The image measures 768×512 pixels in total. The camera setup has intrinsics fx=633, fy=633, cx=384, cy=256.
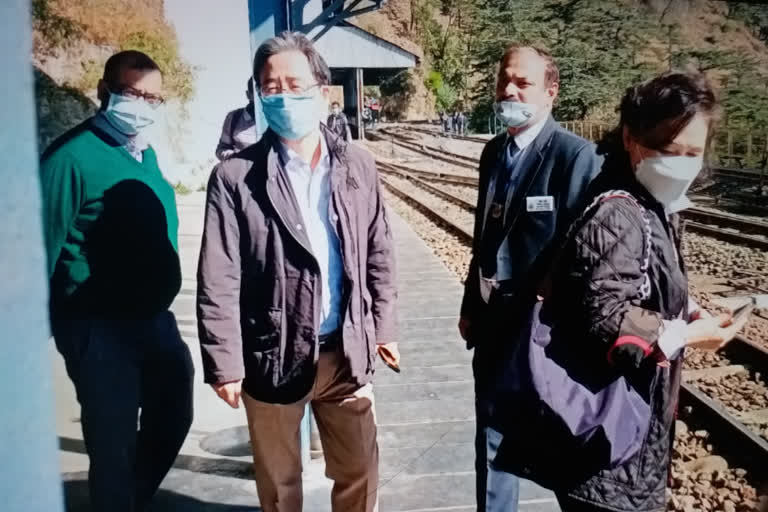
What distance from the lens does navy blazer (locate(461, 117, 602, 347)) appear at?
2273mm

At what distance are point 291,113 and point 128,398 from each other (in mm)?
1158

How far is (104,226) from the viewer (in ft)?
6.82

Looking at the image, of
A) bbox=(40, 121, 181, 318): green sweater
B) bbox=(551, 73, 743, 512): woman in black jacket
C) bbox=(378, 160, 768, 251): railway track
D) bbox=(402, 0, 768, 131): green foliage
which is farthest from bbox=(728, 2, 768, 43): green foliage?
bbox=(378, 160, 768, 251): railway track

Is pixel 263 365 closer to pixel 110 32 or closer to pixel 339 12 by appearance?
pixel 110 32

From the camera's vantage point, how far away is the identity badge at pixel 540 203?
2311mm

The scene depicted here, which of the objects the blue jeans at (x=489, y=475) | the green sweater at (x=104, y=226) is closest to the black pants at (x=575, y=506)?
the blue jeans at (x=489, y=475)

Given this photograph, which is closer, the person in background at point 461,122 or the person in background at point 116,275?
the person in background at point 116,275

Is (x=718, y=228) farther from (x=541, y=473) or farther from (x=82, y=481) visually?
(x=82, y=481)

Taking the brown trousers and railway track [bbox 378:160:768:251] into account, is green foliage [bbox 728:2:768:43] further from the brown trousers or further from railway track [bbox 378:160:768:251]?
railway track [bbox 378:160:768:251]

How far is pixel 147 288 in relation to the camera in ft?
7.39

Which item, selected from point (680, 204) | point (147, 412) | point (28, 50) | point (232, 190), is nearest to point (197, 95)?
point (232, 190)

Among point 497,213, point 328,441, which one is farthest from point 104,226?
Result: point 497,213

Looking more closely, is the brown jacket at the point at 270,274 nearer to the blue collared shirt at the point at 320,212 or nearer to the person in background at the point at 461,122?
the blue collared shirt at the point at 320,212

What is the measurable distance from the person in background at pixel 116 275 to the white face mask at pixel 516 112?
1.24 meters
